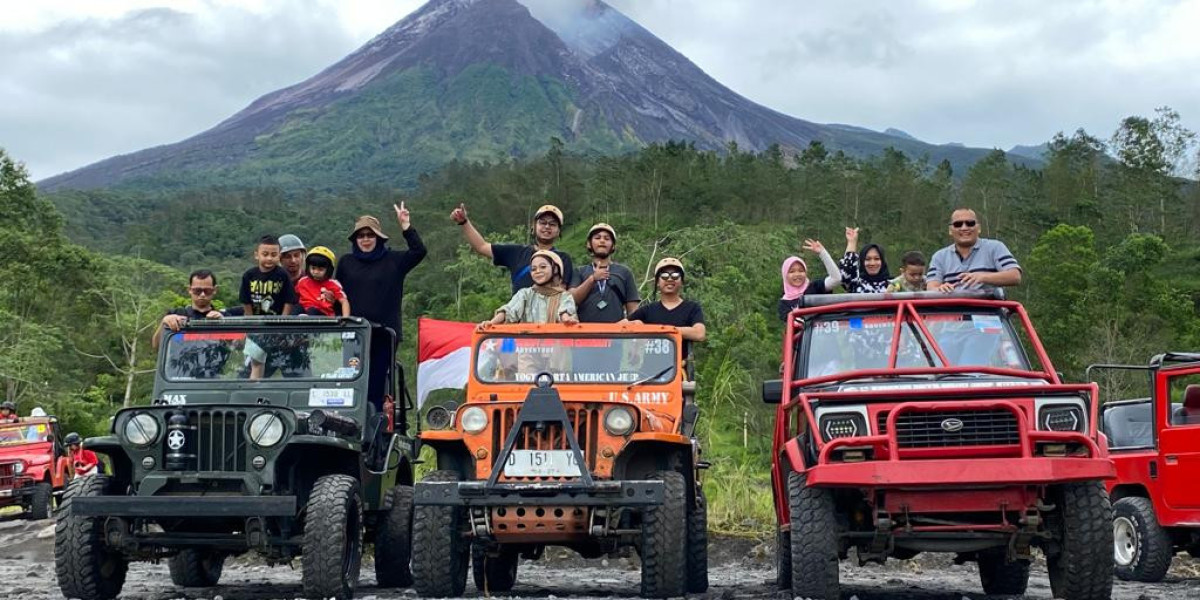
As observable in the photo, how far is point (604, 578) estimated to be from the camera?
11680 millimetres

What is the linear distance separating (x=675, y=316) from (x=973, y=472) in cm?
334

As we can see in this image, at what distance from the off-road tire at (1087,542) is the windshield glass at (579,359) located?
2977mm

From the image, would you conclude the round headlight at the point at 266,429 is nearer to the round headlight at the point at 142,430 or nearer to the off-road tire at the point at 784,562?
the round headlight at the point at 142,430

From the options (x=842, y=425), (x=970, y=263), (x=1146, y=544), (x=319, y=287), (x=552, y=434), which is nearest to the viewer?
(x=842, y=425)

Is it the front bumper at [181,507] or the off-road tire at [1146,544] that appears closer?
the front bumper at [181,507]

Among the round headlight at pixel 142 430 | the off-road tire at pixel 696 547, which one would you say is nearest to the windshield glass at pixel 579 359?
the off-road tire at pixel 696 547

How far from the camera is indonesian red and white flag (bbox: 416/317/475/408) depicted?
1844 centimetres

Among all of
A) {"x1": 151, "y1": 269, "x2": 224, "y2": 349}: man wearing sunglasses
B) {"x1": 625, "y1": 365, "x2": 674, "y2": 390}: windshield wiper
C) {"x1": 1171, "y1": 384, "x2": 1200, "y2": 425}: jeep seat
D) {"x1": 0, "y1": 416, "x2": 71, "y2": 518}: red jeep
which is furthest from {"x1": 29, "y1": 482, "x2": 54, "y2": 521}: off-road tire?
{"x1": 1171, "y1": 384, "x2": 1200, "y2": 425}: jeep seat

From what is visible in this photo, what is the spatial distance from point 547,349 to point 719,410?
882 centimetres

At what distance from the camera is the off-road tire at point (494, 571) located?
992cm

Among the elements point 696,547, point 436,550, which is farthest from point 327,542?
point 696,547

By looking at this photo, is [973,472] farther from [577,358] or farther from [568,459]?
[577,358]

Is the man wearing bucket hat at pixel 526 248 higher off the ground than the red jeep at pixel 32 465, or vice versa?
the man wearing bucket hat at pixel 526 248

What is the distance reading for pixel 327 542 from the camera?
336 inches
